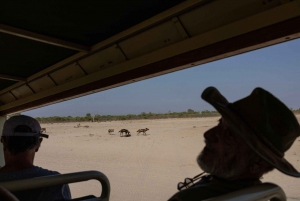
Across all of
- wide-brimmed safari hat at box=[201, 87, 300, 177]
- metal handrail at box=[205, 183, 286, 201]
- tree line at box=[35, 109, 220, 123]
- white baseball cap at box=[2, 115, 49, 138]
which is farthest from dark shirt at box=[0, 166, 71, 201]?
tree line at box=[35, 109, 220, 123]

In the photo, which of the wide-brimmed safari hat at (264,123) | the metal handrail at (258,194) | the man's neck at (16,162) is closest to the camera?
the metal handrail at (258,194)

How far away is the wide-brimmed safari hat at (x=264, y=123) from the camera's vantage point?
4.47 feet

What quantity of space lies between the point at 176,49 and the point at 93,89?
1.65m

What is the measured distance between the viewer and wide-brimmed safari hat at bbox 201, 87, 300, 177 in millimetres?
1361

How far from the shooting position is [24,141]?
2311 millimetres

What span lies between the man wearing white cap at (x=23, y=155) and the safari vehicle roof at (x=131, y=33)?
3.19 feet

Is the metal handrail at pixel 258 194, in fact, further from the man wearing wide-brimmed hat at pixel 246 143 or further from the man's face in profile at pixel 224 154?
the man's face in profile at pixel 224 154

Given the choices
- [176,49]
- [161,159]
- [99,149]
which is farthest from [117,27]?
[99,149]

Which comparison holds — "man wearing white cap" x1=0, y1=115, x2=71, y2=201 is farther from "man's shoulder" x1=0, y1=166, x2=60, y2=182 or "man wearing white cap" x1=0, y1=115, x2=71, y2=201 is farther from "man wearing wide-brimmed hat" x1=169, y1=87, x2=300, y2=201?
"man wearing wide-brimmed hat" x1=169, y1=87, x2=300, y2=201

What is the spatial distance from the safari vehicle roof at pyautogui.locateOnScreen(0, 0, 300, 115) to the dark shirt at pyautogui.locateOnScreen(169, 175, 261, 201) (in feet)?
3.10

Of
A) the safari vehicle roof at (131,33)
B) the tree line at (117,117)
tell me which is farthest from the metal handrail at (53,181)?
the tree line at (117,117)

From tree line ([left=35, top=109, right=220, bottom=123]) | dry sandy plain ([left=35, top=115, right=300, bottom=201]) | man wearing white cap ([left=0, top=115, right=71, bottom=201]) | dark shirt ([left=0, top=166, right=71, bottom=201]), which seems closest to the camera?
dark shirt ([left=0, top=166, right=71, bottom=201])

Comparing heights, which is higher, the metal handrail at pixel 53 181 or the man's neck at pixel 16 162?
the man's neck at pixel 16 162

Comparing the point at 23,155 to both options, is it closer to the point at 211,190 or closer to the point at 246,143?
the point at 211,190
